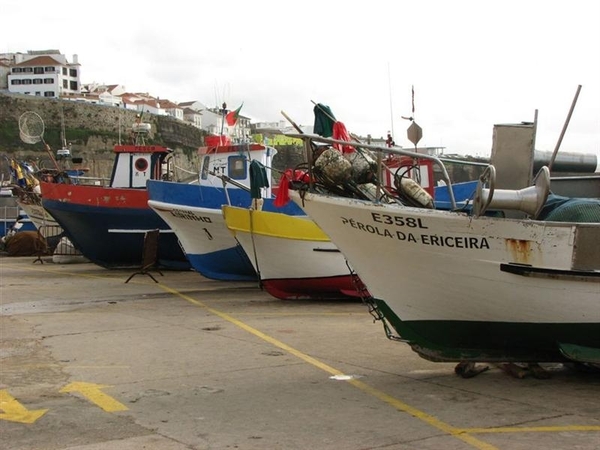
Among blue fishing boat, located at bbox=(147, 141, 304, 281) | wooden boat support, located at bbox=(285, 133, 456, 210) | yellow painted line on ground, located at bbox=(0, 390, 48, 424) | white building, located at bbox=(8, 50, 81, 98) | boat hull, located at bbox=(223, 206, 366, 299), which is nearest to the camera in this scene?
yellow painted line on ground, located at bbox=(0, 390, 48, 424)

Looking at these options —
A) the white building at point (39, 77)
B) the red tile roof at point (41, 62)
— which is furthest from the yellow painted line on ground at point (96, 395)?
the red tile roof at point (41, 62)

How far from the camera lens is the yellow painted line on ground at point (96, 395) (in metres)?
6.09

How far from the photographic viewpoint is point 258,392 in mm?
6547

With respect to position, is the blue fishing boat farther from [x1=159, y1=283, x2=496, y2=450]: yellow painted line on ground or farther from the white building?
the white building

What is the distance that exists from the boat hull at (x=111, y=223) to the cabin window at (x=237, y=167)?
113 inches

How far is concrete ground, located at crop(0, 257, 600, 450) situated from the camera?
5.21 metres

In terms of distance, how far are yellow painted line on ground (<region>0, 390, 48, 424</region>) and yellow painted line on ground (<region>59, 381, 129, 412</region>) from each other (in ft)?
1.41

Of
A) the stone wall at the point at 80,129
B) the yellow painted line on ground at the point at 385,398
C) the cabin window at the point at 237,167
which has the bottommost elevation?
the yellow painted line on ground at the point at 385,398

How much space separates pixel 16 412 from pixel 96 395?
2.32 feet

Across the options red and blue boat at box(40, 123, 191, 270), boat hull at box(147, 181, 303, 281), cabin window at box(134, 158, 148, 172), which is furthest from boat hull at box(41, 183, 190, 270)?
boat hull at box(147, 181, 303, 281)

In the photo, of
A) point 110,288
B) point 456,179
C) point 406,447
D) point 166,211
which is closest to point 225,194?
point 166,211

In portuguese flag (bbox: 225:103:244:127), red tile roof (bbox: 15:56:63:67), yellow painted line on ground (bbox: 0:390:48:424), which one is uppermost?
red tile roof (bbox: 15:56:63:67)

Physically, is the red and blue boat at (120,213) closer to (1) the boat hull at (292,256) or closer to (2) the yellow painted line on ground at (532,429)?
(1) the boat hull at (292,256)

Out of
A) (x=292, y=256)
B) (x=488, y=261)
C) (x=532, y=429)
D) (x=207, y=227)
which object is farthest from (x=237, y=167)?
(x=532, y=429)
